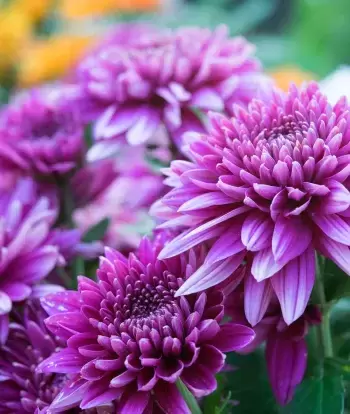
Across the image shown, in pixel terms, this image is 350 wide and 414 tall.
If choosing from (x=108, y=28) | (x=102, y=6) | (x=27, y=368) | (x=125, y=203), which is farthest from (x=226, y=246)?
(x=102, y=6)

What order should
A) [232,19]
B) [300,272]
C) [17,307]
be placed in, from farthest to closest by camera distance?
1. [232,19]
2. [17,307]
3. [300,272]

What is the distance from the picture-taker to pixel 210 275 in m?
0.32

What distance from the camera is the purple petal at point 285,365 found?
0.35 metres

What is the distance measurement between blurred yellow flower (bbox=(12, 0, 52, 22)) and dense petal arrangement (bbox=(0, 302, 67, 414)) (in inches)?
50.0

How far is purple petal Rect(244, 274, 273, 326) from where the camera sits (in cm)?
32

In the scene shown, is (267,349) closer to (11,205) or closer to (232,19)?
(11,205)

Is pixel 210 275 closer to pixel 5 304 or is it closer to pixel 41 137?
pixel 5 304

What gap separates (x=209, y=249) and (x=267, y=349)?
62mm

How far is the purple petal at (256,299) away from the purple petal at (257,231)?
2 cm

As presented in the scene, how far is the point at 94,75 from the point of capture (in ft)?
1.60

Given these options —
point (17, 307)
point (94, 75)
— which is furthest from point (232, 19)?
point (17, 307)

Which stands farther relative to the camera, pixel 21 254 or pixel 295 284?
pixel 21 254

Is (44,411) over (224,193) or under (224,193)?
under

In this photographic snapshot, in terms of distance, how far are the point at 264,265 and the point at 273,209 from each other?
24 millimetres
